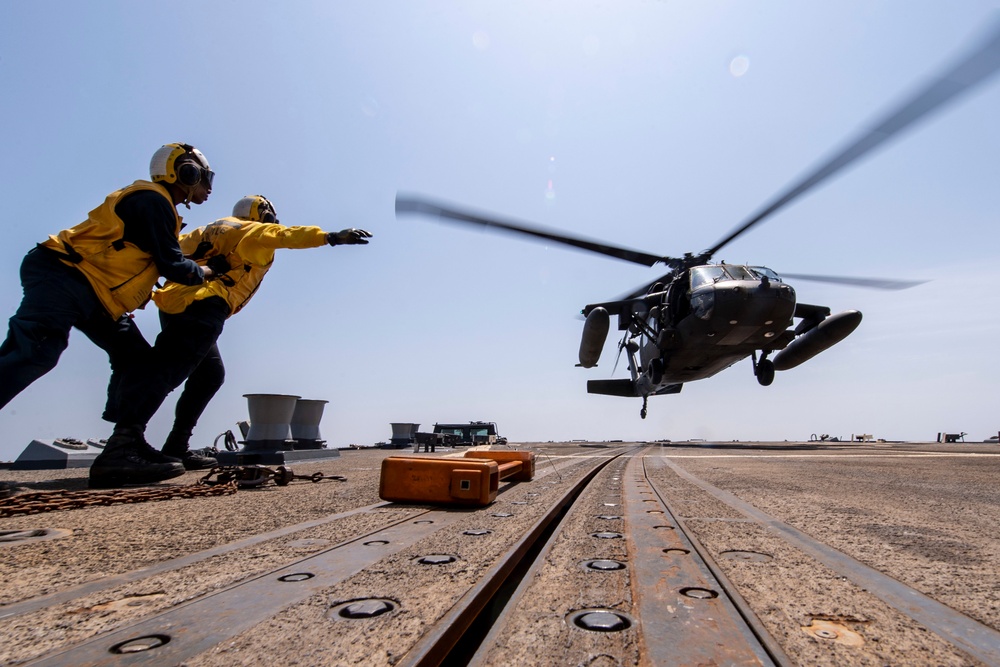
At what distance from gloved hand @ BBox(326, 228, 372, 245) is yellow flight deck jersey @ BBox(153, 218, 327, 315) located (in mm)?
132

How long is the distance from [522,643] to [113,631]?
0.93 m

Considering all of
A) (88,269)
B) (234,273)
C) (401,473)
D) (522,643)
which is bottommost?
(522,643)

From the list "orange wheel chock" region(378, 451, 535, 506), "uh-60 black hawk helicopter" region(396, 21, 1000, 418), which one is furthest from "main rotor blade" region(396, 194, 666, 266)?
"orange wheel chock" region(378, 451, 535, 506)

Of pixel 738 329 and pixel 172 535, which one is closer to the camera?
pixel 172 535

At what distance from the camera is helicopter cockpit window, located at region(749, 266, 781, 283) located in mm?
10009

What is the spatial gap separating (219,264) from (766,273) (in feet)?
33.9

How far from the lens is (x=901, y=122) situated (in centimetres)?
273

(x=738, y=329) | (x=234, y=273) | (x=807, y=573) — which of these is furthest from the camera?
(x=738, y=329)

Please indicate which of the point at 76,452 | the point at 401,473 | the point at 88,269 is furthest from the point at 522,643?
the point at 76,452

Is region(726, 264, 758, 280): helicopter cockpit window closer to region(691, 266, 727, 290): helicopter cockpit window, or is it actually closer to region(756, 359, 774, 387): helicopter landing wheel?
region(691, 266, 727, 290): helicopter cockpit window

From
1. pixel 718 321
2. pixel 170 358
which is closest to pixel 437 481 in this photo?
pixel 170 358

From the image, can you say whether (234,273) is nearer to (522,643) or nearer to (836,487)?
(522,643)

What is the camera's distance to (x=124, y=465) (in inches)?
147

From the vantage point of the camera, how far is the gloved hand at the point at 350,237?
4320 millimetres
